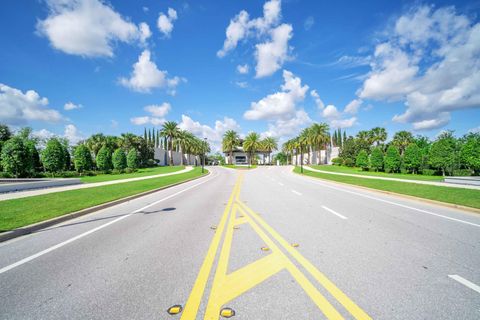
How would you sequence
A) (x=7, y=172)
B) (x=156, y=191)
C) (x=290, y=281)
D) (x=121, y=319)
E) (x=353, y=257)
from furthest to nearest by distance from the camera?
(x=7, y=172)
(x=156, y=191)
(x=353, y=257)
(x=290, y=281)
(x=121, y=319)

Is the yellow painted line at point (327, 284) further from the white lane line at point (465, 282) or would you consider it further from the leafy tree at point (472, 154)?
the leafy tree at point (472, 154)

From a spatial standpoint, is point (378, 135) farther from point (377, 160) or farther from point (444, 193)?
point (444, 193)

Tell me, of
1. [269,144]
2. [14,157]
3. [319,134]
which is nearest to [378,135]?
[319,134]

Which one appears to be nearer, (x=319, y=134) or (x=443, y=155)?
(x=443, y=155)

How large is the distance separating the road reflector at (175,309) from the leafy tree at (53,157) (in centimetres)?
3972

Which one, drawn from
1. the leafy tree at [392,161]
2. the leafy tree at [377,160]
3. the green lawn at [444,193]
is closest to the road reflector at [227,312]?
the green lawn at [444,193]

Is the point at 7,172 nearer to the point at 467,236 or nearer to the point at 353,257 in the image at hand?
the point at 353,257

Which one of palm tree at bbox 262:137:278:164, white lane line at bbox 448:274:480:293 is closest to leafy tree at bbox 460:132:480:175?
white lane line at bbox 448:274:480:293

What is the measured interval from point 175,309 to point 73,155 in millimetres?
61544

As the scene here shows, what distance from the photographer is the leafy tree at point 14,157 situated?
26.4 meters

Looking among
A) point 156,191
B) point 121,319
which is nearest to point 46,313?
point 121,319

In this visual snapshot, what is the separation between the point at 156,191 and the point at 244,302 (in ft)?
46.2

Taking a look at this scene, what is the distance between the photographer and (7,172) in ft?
89.1

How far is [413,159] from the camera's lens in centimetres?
4150
